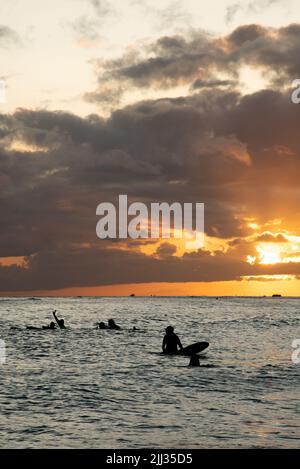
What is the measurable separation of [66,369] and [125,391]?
31.2 feet

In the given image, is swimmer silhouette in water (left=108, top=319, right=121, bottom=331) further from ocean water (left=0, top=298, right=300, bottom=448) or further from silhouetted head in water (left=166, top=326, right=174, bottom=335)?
silhouetted head in water (left=166, top=326, right=174, bottom=335)

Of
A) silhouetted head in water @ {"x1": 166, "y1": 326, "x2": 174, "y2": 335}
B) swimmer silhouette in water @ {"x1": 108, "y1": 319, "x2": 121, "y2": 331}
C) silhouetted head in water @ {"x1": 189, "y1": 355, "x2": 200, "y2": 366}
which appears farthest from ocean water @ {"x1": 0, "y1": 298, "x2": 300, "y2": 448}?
swimmer silhouette in water @ {"x1": 108, "y1": 319, "x2": 121, "y2": 331}

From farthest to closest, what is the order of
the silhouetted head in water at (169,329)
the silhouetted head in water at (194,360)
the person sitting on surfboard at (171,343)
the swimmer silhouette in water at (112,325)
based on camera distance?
1. the swimmer silhouette in water at (112,325)
2. the person sitting on surfboard at (171,343)
3. the silhouetted head in water at (169,329)
4. the silhouetted head in water at (194,360)

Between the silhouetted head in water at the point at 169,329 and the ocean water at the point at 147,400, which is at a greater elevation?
the silhouetted head in water at the point at 169,329

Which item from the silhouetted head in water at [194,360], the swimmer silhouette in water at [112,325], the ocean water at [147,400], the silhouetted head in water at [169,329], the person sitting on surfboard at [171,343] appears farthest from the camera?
the swimmer silhouette in water at [112,325]

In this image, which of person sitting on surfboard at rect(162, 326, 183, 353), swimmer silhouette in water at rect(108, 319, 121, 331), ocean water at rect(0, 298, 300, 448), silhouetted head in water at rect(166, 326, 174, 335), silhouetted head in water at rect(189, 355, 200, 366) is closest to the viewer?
ocean water at rect(0, 298, 300, 448)

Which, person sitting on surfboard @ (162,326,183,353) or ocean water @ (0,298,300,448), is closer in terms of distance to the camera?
ocean water @ (0,298,300,448)

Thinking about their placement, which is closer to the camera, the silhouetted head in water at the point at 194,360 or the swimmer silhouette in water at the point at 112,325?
the silhouetted head in water at the point at 194,360

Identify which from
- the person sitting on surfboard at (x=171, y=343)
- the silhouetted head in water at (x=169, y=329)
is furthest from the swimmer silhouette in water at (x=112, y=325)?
the silhouetted head in water at (x=169, y=329)

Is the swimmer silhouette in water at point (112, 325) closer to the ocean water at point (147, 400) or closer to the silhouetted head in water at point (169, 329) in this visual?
the ocean water at point (147, 400)

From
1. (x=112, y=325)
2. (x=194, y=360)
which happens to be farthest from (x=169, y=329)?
(x=112, y=325)

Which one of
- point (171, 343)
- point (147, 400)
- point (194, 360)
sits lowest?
point (147, 400)

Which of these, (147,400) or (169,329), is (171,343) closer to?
(169,329)
